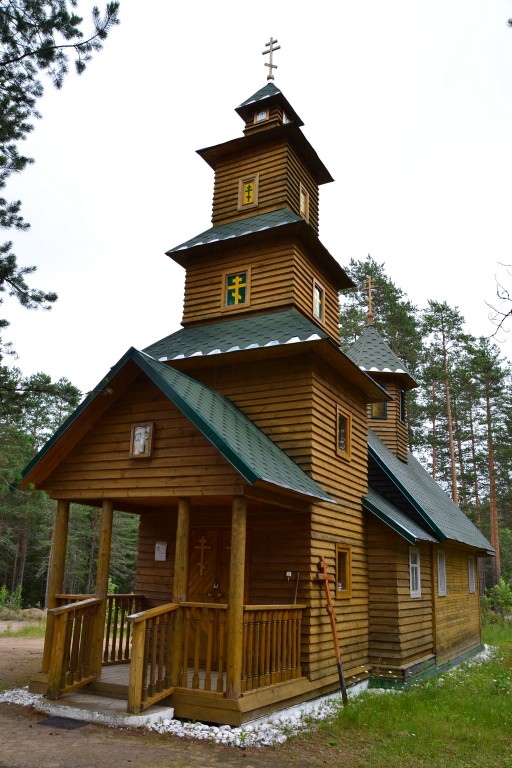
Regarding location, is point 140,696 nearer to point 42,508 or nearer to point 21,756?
point 21,756

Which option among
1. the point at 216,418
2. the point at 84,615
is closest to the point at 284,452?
the point at 216,418

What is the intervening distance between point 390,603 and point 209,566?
3784 mm

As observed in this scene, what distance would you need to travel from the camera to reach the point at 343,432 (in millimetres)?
12117

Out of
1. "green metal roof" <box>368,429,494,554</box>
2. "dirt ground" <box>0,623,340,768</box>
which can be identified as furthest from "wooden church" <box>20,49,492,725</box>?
"dirt ground" <box>0,623,340,768</box>

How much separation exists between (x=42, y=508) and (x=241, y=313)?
87.3 ft

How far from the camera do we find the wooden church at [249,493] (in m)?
7.93

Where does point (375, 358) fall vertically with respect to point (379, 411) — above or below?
above

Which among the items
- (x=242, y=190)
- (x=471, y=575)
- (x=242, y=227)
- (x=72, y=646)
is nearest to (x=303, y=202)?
(x=242, y=190)

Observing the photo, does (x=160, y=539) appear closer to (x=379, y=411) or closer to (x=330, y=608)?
(x=330, y=608)

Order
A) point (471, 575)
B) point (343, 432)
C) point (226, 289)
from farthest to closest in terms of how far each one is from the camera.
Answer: point (471, 575) → point (226, 289) → point (343, 432)

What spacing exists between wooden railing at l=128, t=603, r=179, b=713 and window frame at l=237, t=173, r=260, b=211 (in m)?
9.06

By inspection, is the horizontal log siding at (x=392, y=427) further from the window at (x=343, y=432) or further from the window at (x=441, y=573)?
the window at (x=343, y=432)

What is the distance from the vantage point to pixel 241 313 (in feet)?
40.8

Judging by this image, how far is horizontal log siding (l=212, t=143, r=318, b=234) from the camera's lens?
535 inches
